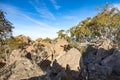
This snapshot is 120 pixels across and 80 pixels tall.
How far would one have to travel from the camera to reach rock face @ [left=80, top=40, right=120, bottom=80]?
66.6 feet

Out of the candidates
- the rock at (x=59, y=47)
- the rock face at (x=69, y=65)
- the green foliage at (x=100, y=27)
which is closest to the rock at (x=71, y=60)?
the rock face at (x=69, y=65)

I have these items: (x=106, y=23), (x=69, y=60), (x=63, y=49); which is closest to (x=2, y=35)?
(x=69, y=60)

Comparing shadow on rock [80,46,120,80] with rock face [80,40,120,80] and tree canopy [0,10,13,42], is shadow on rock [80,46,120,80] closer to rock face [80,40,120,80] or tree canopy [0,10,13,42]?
rock face [80,40,120,80]

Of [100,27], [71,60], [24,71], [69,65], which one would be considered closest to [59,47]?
[100,27]

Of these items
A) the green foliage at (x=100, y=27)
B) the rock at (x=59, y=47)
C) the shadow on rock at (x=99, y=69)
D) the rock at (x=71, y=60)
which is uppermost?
the green foliage at (x=100, y=27)

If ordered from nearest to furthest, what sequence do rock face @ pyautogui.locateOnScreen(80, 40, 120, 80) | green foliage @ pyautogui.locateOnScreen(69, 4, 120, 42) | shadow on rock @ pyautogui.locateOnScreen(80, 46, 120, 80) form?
shadow on rock @ pyautogui.locateOnScreen(80, 46, 120, 80) → rock face @ pyautogui.locateOnScreen(80, 40, 120, 80) → green foliage @ pyautogui.locateOnScreen(69, 4, 120, 42)

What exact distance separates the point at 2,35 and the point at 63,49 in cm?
3105

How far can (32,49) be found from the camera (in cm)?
5597

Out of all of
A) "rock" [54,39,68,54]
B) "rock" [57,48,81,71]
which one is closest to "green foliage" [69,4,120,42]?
"rock" [54,39,68,54]

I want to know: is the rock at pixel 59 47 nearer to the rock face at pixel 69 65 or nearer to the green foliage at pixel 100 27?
the green foliage at pixel 100 27

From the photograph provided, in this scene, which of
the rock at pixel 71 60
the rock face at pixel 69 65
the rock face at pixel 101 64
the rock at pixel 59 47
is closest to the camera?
the rock face at pixel 101 64

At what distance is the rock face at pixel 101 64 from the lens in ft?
66.6

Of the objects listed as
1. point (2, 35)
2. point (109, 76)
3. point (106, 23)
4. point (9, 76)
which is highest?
point (106, 23)

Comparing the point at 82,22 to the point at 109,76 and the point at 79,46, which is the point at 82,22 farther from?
the point at 109,76
